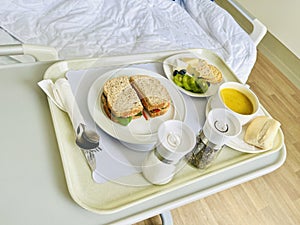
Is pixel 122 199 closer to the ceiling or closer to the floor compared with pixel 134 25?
closer to the ceiling

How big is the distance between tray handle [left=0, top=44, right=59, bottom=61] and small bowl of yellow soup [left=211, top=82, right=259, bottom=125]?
518 mm

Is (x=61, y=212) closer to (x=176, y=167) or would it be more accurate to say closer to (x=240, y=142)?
(x=176, y=167)

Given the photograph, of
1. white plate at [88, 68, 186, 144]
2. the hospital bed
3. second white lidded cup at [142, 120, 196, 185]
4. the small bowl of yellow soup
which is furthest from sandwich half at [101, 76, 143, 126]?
the hospital bed

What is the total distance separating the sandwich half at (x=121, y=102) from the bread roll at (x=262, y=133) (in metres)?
0.30

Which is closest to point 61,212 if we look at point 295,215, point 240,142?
point 240,142

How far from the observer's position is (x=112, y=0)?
153 centimetres

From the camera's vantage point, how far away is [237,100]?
862 mm

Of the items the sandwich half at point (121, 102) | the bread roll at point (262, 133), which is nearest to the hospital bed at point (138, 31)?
the bread roll at point (262, 133)

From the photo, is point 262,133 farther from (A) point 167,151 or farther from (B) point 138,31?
(B) point 138,31

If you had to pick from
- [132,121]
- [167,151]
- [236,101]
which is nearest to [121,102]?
[132,121]

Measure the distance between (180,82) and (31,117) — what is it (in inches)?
17.2

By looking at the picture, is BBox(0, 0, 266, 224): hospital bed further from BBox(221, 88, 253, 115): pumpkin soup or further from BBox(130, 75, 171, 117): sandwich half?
BBox(130, 75, 171, 117): sandwich half

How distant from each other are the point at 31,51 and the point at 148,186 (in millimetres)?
533

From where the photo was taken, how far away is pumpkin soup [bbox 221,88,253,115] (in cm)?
84
